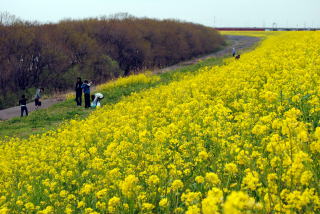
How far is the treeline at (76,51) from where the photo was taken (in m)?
29.6

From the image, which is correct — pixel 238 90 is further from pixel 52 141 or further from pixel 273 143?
pixel 273 143

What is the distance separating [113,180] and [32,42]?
28.5m

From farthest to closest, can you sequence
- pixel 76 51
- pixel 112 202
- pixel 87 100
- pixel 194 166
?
pixel 76 51 < pixel 87 100 < pixel 194 166 < pixel 112 202

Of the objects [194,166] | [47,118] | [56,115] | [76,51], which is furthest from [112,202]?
[76,51]

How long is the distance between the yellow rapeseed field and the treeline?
837 inches

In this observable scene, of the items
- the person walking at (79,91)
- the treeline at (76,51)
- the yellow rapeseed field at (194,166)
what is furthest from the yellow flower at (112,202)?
the treeline at (76,51)

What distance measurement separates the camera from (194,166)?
510cm

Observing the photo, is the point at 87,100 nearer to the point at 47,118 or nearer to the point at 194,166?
the point at 47,118

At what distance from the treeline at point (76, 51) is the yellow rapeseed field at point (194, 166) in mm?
21264

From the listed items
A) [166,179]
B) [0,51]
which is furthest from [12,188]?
[0,51]

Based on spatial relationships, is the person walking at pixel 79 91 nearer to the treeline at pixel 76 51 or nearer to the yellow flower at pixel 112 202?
the treeline at pixel 76 51

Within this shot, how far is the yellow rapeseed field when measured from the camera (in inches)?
125

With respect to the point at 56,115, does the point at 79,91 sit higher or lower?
higher

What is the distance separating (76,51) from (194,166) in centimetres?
3074
